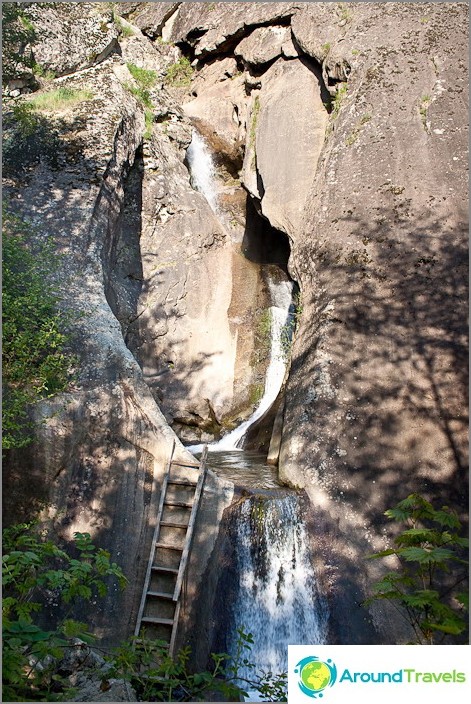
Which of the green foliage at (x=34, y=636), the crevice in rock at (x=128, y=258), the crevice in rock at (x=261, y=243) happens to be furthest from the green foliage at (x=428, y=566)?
the crevice in rock at (x=261, y=243)

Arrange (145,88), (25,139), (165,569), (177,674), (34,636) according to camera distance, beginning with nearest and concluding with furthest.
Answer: (34,636) < (177,674) < (165,569) < (25,139) < (145,88)

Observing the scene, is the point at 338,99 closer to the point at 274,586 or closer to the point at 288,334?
the point at 288,334

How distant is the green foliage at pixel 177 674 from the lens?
161 inches

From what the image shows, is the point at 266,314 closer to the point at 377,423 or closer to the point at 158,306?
the point at 158,306

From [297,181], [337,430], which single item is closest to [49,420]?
[337,430]

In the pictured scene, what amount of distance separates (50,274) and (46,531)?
4.05 meters

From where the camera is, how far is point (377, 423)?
319 inches

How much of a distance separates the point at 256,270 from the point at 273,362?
3.00m

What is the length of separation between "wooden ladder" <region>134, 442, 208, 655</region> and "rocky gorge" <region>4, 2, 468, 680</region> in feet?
0.64

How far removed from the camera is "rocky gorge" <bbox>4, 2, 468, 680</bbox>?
24.0 ft

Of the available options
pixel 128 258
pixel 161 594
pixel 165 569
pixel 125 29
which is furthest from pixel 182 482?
pixel 125 29

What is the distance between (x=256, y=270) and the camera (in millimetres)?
14336
